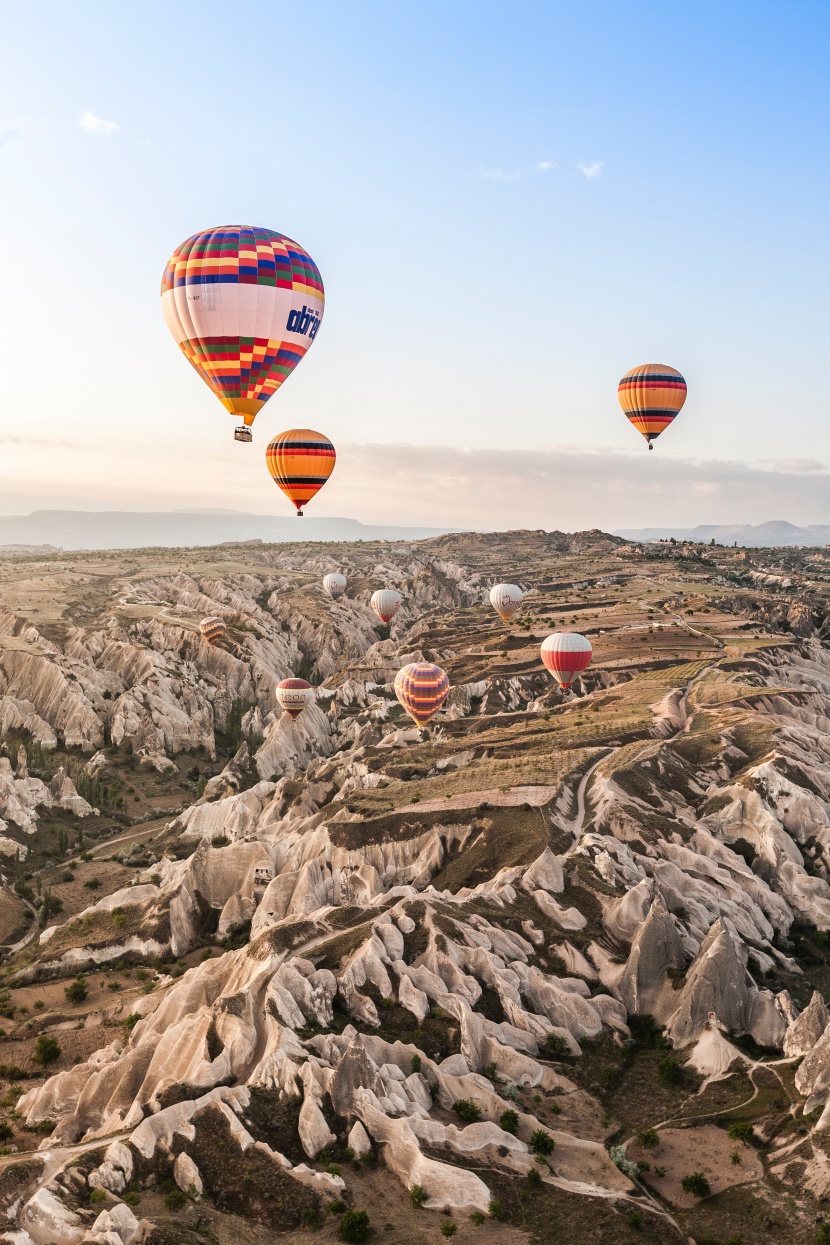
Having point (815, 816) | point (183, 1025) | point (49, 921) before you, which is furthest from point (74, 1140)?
point (815, 816)

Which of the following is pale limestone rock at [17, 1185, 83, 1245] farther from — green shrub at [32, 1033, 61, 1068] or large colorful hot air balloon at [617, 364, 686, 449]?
large colorful hot air balloon at [617, 364, 686, 449]

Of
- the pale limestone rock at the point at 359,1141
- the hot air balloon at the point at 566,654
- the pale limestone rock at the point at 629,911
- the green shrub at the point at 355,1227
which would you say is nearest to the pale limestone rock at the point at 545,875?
the pale limestone rock at the point at 629,911

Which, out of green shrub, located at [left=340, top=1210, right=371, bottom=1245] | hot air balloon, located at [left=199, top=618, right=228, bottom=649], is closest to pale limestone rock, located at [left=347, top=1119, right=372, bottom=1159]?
green shrub, located at [left=340, top=1210, right=371, bottom=1245]

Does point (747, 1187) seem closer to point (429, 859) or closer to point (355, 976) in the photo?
point (355, 976)

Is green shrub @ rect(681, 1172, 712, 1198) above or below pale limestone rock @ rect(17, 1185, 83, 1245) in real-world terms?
below

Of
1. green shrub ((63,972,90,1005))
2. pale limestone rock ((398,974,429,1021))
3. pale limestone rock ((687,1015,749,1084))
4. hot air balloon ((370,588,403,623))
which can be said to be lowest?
green shrub ((63,972,90,1005))

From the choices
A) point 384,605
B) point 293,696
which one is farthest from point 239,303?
point 384,605
